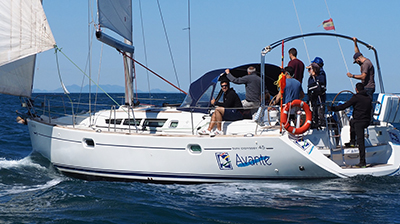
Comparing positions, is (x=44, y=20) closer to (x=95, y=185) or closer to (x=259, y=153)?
(x=95, y=185)

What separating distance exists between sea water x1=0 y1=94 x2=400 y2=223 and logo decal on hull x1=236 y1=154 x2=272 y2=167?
1.39ft

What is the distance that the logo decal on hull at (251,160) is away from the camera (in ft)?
25.9

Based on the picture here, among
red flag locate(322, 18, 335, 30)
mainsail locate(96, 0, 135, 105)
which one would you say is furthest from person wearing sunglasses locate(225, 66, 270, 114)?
mainsail locate(96, 0, 135, 105)

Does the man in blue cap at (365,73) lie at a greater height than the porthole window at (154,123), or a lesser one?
greater

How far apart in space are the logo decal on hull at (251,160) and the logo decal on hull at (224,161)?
0.53 ft

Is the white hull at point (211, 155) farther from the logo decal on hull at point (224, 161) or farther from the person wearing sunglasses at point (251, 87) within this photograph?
the person wearing sunglasses at point (251, 87)

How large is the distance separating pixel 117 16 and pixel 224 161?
432 centimetres

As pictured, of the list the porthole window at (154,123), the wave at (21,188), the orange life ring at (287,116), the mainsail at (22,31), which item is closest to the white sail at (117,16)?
the mainsail at (22,31)

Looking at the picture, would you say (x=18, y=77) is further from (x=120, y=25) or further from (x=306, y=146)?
(x=306, y=146)

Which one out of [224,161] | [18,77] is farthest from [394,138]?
[18,77]

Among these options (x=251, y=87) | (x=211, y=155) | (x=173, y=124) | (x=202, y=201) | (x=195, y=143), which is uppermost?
(x=251, y=87)

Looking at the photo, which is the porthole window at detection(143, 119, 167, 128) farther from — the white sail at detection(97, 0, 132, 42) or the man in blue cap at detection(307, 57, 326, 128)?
the man in blue cap at detection(307, 57, 326, 128)

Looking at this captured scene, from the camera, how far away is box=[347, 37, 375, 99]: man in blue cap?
8758mm

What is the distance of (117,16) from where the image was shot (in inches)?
396
